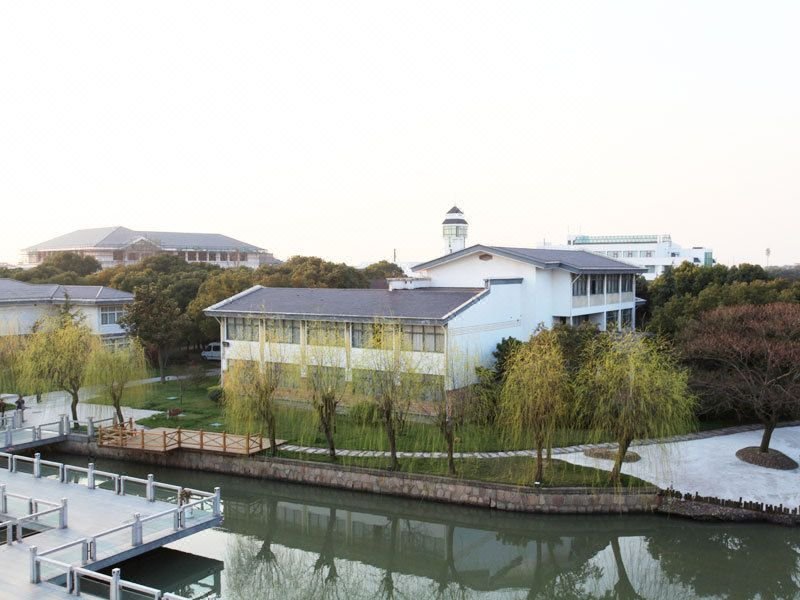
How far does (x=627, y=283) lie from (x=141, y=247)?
47.7 metres

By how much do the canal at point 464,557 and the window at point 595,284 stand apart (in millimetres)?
12177

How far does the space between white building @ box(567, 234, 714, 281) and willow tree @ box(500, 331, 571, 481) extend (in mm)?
43430

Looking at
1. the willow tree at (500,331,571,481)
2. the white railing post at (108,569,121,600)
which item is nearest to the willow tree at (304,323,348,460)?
the willow tree at (500,331,571,481)

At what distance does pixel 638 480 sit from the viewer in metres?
12.2

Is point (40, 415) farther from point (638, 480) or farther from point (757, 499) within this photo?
point (757, 499)

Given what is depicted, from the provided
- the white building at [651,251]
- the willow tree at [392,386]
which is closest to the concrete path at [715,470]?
the willow tree at [392,386]

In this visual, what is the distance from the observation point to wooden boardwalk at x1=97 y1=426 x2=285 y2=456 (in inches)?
569

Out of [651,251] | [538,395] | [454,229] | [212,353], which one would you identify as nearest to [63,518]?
[538,395]

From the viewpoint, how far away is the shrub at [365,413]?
13.7 metres

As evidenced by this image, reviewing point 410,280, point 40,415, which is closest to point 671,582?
point 410,280

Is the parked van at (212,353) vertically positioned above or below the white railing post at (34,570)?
above

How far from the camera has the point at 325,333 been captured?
1720 centimetres

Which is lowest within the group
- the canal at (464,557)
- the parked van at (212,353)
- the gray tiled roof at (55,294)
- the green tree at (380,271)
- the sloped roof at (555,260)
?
the canal at (464,557)

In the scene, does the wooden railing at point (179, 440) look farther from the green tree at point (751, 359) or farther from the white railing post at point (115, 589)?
the green tree at point (751, 359)
